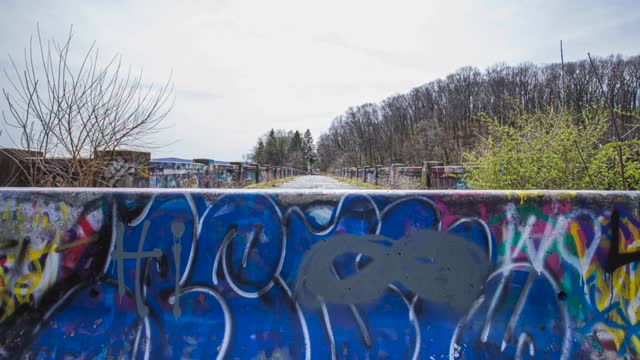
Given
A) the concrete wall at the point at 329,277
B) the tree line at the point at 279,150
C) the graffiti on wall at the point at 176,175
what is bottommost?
the concrete wall at the point at 329,277

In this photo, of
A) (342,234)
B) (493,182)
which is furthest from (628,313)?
(493,182)

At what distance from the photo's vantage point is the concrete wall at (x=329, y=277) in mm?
2125

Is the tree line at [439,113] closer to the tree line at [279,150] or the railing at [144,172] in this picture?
the tree line at [279,150]

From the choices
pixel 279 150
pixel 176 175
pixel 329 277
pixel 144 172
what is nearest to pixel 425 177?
pixel 176 175

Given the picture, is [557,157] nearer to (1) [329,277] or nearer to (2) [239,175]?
(1) [329,277]

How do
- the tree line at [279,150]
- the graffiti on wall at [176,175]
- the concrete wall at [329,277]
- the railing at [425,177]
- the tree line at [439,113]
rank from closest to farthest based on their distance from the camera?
the concrete wall at [329,277] < the graffiti on wall at [176,175] < the railing at [425,177] < the tree line at [439,113] < the tree line at [279,150]

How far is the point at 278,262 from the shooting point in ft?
7.11

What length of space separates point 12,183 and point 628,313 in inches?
349

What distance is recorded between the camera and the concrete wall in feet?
6.97

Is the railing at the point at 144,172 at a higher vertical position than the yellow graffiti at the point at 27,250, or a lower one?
higher

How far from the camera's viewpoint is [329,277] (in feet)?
7.07

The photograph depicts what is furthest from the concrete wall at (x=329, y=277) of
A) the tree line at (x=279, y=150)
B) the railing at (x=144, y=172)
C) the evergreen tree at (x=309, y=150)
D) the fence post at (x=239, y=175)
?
the evergreen tree at (x=309, y=150)

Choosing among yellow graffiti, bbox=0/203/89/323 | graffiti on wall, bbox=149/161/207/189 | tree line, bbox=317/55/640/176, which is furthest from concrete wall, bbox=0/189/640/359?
tree line, bbox=317/55/640/176

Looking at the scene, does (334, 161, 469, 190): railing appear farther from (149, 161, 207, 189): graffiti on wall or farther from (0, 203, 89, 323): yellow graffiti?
(149, 161, 207, 189): graffiti on wall
